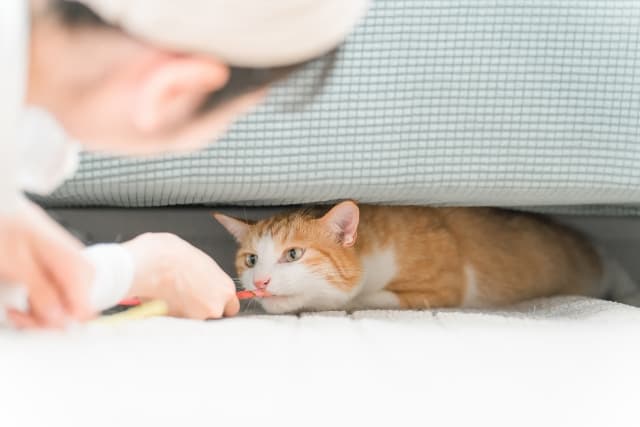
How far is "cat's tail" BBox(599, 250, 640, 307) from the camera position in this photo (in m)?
0.93

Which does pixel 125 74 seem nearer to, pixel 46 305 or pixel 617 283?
pixel 46 305

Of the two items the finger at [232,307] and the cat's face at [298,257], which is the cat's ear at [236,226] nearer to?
the cat's face at [298,257]

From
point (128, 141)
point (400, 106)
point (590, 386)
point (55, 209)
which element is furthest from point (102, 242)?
point (590, 386)

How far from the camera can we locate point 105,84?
41cm

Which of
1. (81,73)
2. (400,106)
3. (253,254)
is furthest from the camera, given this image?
(253,254)

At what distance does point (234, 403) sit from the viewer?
50 centimetres

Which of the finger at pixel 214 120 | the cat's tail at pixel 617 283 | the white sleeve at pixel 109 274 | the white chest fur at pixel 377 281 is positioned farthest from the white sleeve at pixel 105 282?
the cat's tail at pixel 617 283

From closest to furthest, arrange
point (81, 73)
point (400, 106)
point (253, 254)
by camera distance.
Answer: point (81, 73)
point (400, 106)
point (253, 254)

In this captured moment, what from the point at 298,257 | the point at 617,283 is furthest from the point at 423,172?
the point at 617,283

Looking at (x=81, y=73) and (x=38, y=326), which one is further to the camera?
(x=38, y=326)

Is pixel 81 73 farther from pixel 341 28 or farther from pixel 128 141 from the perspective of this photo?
pixel 341 28

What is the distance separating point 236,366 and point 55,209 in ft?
0.62

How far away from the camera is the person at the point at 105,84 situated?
0.39 m

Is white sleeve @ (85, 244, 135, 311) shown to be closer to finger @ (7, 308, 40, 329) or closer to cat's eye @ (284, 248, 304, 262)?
finger @ (7, 308, 40, 329)
